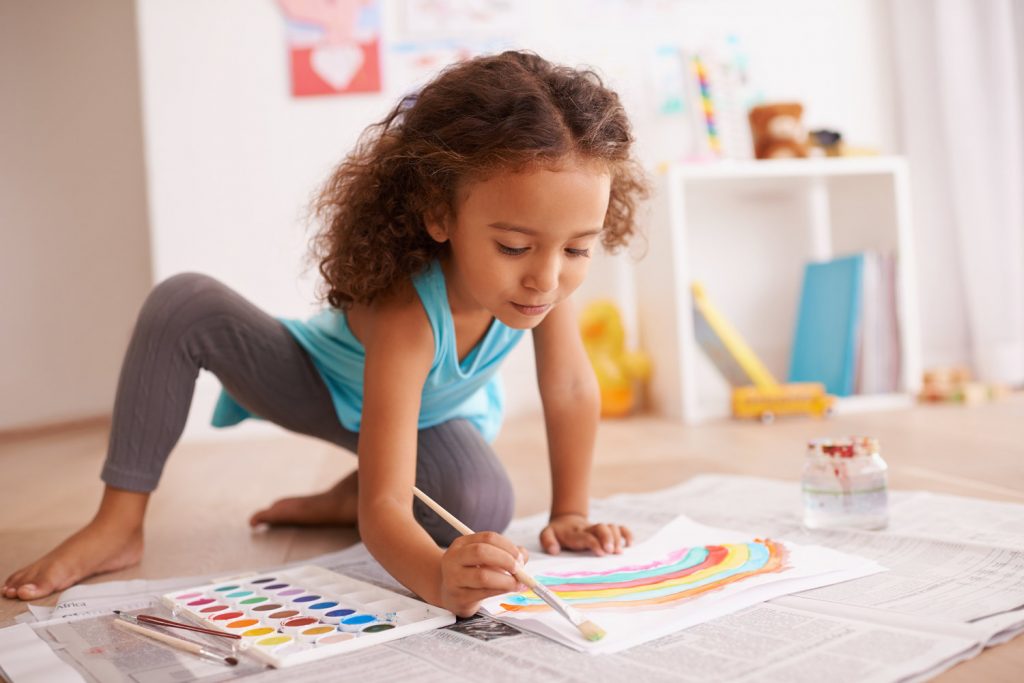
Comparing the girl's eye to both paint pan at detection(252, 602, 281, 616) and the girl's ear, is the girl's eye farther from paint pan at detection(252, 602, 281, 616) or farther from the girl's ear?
paint pan at detection(252, 602, 281, 616)

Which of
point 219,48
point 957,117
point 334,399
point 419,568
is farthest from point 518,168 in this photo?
point 957,117

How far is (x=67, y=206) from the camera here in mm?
3029

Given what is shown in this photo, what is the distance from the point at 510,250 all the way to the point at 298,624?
13.5 inches

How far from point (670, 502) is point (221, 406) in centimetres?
58

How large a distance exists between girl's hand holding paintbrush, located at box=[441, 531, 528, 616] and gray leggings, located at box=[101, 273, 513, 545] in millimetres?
348

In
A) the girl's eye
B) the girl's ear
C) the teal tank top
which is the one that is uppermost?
the girl's ear

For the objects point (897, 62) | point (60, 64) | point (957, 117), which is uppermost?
point (60, 64)

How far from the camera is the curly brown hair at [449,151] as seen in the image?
82 centimetres

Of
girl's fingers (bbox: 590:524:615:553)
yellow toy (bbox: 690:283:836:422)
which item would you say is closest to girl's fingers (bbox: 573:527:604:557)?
Answer: girl's fingers (bbox: 590:524:615:553)

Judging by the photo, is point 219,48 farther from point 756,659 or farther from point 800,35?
point 756,659

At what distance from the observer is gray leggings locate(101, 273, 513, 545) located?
103 centimetres

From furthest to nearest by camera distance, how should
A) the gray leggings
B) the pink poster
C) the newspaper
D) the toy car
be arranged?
the pink poster → the toy car → the gray leggings → the newspaper

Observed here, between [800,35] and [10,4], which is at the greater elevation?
[10,4]

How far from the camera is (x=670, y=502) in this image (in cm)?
119
